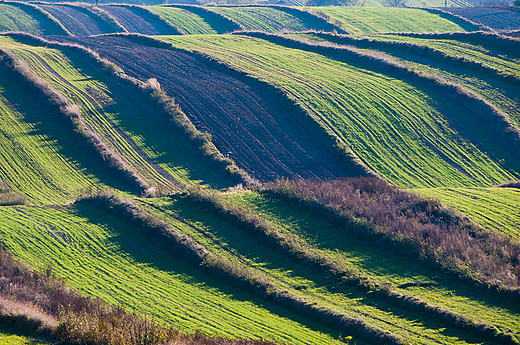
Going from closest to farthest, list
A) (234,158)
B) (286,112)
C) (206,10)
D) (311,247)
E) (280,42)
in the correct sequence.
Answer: (311,247) < (234,158) < (286,112) < (280,42) < (206,10)

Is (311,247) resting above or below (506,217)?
below

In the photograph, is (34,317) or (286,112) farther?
(286,112)

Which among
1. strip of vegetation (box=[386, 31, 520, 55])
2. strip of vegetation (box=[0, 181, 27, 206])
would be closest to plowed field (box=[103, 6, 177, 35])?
strip of vegetation (box=[386, 31, 520, 55])

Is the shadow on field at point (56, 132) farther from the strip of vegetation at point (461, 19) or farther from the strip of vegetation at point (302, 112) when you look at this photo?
the strip of vegetation at point (461, 19)

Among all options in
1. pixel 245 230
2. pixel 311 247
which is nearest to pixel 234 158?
pixel 245 230

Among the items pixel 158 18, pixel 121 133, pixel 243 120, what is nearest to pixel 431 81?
pixel 243 120

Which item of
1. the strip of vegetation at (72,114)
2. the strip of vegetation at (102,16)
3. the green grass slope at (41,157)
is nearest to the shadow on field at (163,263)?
the green grass slope at (41,157)

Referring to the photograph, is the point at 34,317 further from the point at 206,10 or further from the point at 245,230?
the point at 206,10

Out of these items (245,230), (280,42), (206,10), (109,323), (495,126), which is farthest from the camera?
(206,10)

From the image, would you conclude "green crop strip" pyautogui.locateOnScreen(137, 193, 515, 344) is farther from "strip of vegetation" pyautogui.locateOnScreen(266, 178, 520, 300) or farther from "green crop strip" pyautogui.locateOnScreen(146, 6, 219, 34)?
"green crop strip" pyautogui.locateOnScreen(146, 6, 219, 34)
